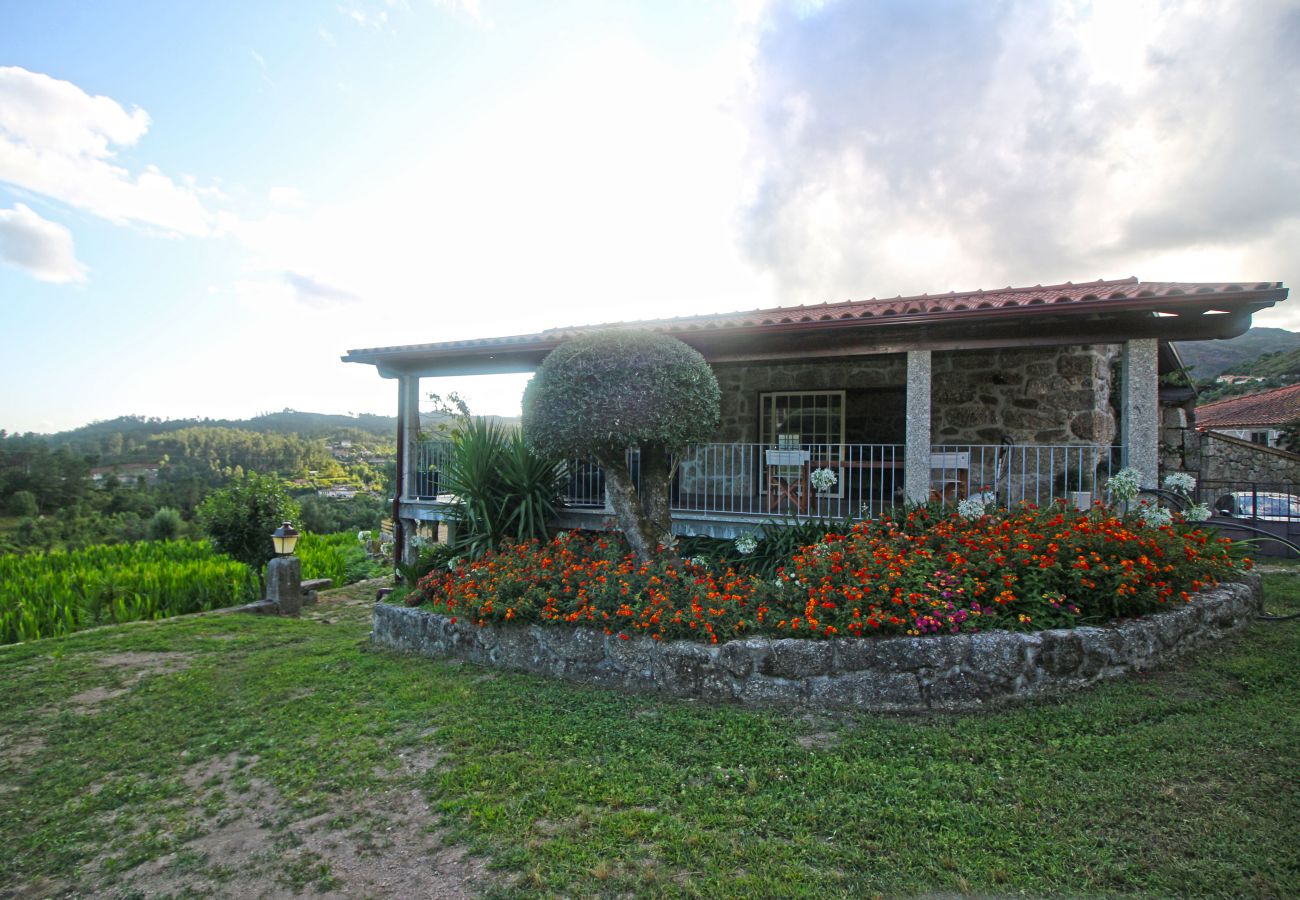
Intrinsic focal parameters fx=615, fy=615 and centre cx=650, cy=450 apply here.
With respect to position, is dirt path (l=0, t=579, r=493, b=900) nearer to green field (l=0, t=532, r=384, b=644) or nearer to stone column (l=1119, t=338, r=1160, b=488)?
green field (l=0, t=532, r=384, b=644)

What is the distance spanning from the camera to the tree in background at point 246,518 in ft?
34.7

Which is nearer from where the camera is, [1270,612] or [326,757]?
[326,757]

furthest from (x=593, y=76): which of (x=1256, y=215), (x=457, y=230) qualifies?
(x=1256, y=215)

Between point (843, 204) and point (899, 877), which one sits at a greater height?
point (843, 204)

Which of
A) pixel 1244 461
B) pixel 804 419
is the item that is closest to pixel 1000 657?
pixel 804 419

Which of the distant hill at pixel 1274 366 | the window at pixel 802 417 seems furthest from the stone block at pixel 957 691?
the distant hill at pixel 1274 366

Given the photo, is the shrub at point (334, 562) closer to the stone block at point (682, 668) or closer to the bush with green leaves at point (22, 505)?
the stone block at point (682, 668)

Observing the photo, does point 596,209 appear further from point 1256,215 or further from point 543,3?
point 1256,215

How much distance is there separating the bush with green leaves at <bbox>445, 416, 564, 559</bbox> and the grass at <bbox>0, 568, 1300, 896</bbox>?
2.44 m

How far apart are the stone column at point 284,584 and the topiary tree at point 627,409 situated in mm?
5097

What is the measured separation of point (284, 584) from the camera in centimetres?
861

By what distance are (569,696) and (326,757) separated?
1.48 meters

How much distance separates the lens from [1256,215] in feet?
28.7

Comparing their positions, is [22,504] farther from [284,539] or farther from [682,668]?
[682,668]
